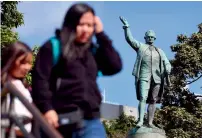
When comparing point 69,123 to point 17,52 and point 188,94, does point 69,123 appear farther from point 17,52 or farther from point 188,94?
point 188,94

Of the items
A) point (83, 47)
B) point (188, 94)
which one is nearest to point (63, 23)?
point (83, 47)

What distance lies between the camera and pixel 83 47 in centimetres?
332

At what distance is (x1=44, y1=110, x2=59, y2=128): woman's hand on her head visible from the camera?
3.14 metres

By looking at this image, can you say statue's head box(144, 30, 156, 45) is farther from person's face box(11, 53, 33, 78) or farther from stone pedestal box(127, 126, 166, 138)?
person's face box(11, 53, 33, 78)

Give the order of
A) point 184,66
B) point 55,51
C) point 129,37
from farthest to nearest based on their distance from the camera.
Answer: point 184,66 < point 129,37 < point 55,51

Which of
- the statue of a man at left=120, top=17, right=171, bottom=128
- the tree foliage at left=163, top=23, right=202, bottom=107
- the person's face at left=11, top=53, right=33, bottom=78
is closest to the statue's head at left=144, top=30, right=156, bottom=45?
the statue of a man at left=120, top=17, right=171, bottom=128

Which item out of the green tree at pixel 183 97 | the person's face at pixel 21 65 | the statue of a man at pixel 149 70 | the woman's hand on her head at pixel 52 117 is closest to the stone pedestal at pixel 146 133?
the statue of a man at pixel 149 70

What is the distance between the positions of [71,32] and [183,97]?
21299 mm

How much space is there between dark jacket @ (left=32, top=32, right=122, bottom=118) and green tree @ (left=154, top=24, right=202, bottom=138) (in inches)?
747

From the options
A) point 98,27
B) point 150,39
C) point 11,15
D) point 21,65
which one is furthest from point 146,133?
point 98,27

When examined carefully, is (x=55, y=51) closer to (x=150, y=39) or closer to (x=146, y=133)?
(x=146, y=133)

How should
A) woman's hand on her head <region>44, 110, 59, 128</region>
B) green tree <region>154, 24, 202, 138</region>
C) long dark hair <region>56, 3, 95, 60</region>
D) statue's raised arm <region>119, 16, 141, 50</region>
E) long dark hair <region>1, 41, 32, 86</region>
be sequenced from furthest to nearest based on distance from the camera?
1. green tree <region>154, 24, 202, 138</region>
2. statue's raised arm <region>119, 16, 141, 50</region>
3. long dark hair <region>1, 41, 32, 86</region>
4. long dark hair <region>56, 3, 95, 60</region>
5. woman's hand on her head <region>44, 110, 59, 128</region>

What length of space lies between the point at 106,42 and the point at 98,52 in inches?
3.3

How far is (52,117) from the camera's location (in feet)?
10.3
